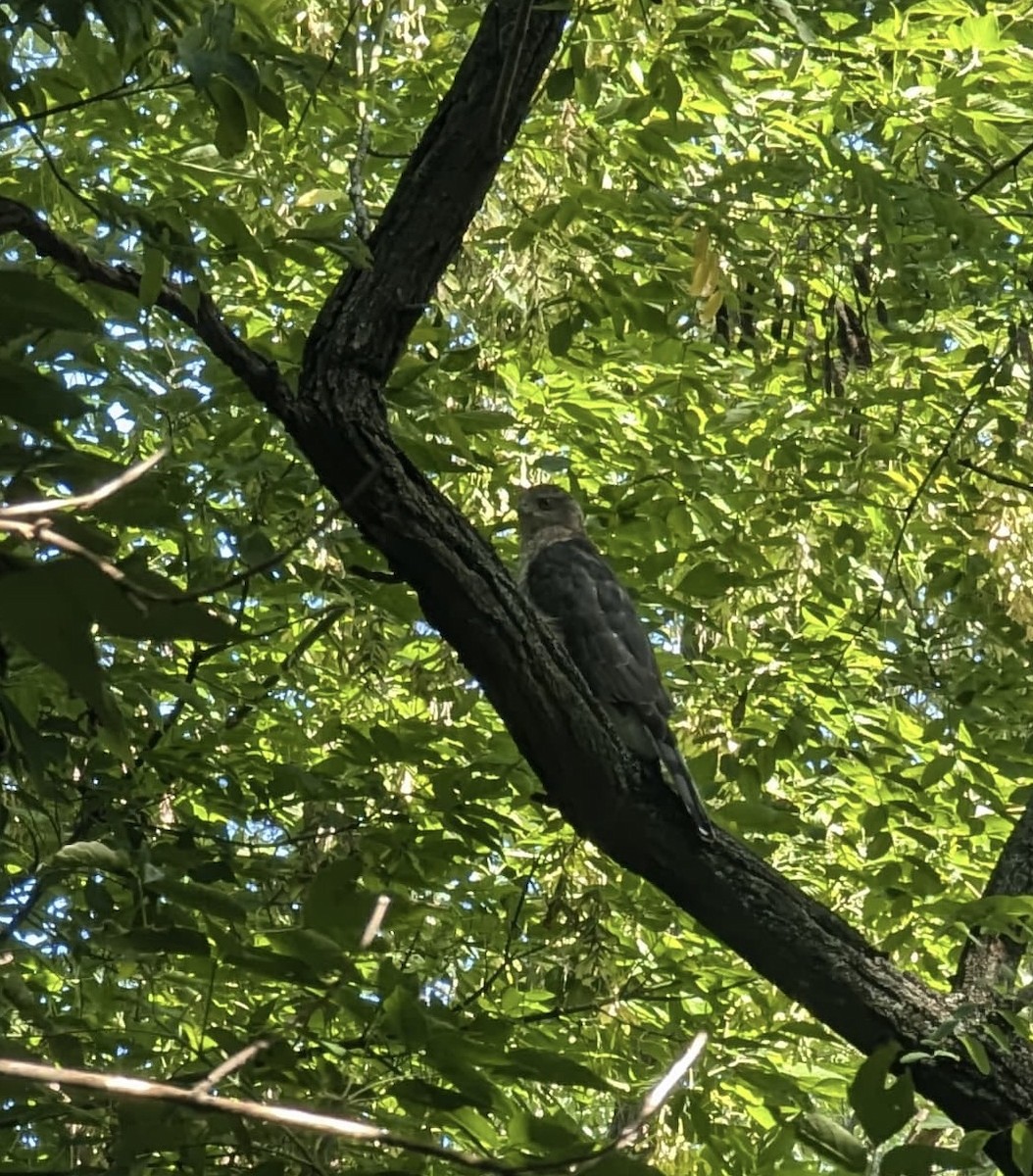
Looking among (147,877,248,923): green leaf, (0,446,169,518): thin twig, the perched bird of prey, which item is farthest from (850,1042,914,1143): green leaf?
the perched bird of prey

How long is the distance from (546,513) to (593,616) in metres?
0.58

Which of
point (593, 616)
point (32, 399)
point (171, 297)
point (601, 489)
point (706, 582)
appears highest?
point (601, 489)

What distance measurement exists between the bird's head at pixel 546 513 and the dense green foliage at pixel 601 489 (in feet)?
0.29

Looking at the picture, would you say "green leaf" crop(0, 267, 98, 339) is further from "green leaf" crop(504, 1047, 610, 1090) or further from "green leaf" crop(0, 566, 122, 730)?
"green leaf" crop(504, 1047, 610, 1090)

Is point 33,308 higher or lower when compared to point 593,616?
lower

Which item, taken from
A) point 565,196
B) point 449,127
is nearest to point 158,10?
point 449,127

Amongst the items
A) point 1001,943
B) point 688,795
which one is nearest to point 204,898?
point 688,795

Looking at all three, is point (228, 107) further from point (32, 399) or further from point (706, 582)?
point (706, 582)

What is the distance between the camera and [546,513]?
454 centimetres

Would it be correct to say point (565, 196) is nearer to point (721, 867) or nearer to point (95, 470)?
point (721, 867)

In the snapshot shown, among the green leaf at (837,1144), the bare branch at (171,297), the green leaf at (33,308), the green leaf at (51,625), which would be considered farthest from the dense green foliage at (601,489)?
the green leaf at (51,625)

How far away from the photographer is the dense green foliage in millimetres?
2783

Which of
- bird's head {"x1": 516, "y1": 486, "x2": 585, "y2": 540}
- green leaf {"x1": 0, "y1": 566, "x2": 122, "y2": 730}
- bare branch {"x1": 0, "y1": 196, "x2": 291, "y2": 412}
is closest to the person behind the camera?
green leaf {"x1": 0, "y1": 566, "x2": 122, "y2": 730}

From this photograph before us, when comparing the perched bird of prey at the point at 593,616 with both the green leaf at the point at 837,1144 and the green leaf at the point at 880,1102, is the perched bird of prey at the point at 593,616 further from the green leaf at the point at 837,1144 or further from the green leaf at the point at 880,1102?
the green leaf at the point at 880,1102
